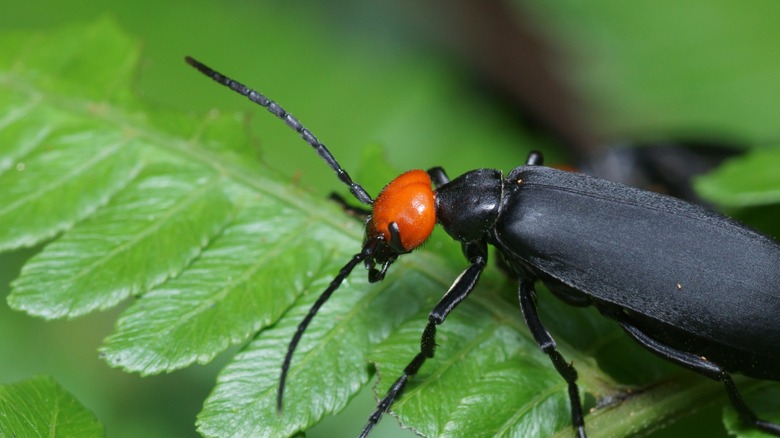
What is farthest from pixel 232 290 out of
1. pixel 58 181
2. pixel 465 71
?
pixel 465 71

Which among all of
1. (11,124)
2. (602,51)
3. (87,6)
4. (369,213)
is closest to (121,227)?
(11,124)

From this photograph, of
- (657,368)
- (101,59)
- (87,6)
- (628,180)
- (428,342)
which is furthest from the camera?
(87,6)

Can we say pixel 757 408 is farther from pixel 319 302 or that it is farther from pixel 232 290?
pixel 232 290

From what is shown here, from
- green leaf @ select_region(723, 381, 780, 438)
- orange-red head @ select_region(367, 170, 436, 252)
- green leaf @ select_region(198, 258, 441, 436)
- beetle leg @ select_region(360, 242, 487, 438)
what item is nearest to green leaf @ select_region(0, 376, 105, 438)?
green leaf @ select_region(198, 258, 441, 436)

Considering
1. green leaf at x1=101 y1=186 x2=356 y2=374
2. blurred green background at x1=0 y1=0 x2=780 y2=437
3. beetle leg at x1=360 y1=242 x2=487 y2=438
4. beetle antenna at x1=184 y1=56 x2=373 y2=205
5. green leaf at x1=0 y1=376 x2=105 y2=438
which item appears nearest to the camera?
green leaf at x1=0 y1=376 x2=105 y2=438

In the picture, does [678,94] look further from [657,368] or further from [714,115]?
[657,368]

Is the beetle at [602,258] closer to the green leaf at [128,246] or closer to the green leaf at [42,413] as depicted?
the green leaf at [128,246]

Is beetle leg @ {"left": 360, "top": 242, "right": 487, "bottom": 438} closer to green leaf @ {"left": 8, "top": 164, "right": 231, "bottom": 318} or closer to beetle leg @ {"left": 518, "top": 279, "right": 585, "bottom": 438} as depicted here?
beetle leg @ {"left": 518, "top": 279, "right": 585, "bottom": 438}
